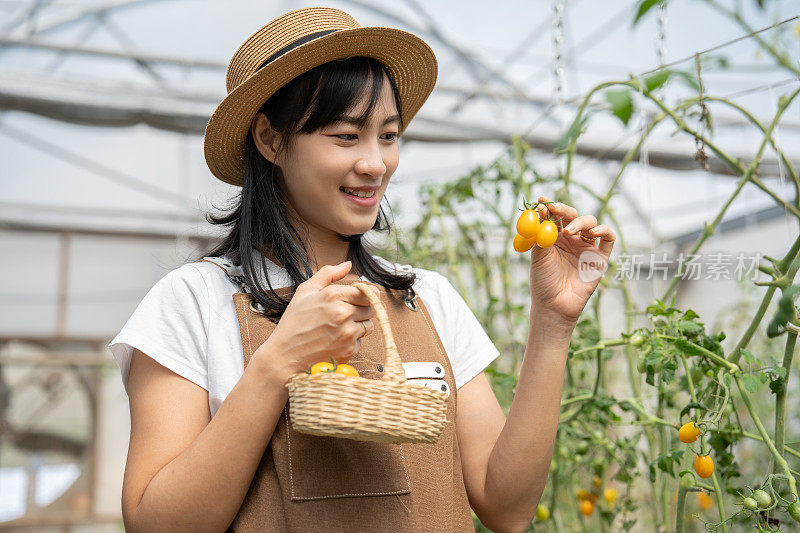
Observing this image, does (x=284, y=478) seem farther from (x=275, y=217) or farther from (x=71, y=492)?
(x=71, y=492)

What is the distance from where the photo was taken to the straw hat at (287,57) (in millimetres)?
1015

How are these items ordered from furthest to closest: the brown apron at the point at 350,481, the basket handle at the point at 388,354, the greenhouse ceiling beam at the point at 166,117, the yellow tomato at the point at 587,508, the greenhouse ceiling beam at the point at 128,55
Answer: the greenhouse ceiling beam at the point at 128,55 → the greenhouse ceiling beam at the point at 166,117 → the yellow tomato at the point at 587,508 → the brown apron at the point at 350,481 → the basket handle at the point at 388,354

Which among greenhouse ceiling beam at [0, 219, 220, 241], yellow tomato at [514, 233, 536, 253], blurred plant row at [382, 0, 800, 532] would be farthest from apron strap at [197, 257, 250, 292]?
greenhouse ceiling beam at [0, 219, 220, 241]

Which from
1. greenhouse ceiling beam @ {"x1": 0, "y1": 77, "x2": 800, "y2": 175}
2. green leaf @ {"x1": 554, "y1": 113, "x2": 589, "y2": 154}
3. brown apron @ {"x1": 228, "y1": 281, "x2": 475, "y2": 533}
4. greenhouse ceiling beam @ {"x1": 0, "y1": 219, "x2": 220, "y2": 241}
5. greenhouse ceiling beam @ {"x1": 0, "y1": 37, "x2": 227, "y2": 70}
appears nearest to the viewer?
brown apron @ {"x1": 228, "y1": 281, "x2": 475, "y2": 533}

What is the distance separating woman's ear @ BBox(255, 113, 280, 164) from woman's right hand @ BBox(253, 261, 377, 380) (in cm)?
30

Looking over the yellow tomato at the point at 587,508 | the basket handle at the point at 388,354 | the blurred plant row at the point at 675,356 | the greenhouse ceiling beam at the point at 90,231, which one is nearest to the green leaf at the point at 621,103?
the blurred plant row at the point at 675,356

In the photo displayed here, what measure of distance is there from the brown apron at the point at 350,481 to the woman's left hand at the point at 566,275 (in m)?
0.19

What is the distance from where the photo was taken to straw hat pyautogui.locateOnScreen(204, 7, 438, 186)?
101 centimetres

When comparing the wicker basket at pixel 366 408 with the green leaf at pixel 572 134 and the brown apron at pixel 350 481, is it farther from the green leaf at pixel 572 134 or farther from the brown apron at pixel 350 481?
the green leaf at pixel 572 134

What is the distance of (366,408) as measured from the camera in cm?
77

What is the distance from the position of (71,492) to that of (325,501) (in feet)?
14.5

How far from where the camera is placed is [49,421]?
185 inches

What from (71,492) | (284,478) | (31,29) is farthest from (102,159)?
(284,478)

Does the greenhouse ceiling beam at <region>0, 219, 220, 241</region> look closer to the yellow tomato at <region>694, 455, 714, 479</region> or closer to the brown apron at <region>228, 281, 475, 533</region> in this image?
the brown apron at <region>228, 281, 475, 533</region>
